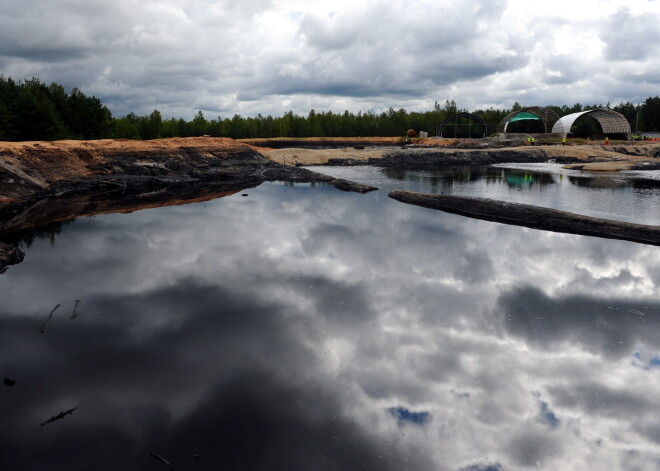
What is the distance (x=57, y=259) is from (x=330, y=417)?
15.2 meters

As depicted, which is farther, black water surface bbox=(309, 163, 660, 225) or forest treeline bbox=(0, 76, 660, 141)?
forest treeline bbox=(0, 76, 660, 141)

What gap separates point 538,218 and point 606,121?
72495mm

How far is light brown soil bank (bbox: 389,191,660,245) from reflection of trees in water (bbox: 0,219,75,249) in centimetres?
2131

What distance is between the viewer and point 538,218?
2406cm

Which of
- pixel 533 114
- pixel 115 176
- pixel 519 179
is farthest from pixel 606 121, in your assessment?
pixel 115 176

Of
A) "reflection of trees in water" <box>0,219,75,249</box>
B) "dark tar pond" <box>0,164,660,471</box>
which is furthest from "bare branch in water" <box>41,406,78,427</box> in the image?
"reflection of trees in water" <box>0,219,75,249</box>

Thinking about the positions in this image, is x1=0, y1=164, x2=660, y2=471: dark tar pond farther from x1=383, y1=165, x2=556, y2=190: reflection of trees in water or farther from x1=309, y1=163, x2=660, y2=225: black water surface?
x1=383, y1=165, x2=556, y2=190: reflection of trees in water

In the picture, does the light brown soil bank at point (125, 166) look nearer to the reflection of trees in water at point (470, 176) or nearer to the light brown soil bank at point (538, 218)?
the light brown soil bank at point (538, 218)

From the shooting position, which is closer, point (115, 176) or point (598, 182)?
point (598, 182)

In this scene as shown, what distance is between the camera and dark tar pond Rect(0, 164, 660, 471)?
7.61 m

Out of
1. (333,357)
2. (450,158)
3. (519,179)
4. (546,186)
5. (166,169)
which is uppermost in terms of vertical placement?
(450,158)

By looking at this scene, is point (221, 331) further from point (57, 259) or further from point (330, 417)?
point (57, 259)

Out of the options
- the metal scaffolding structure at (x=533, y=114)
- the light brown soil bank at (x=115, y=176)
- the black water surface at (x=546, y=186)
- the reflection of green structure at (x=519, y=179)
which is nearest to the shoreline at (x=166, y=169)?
the light brown soil bank at (x=115, y=176)

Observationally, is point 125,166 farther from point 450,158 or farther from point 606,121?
point 606,121
